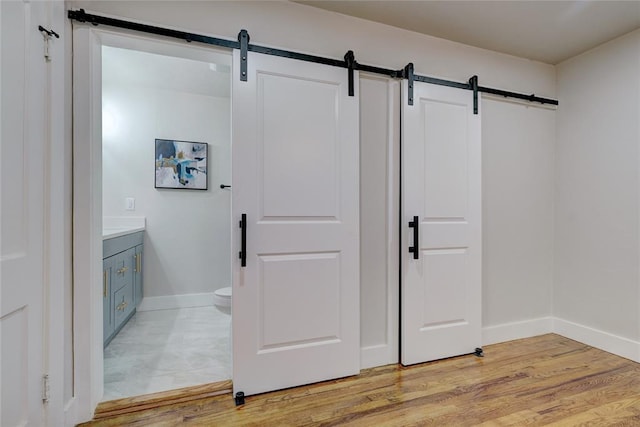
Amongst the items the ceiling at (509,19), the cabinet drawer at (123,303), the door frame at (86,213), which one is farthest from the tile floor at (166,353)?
the ceiling at (509,19)

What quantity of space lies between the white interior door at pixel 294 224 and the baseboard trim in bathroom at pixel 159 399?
18 centimetres

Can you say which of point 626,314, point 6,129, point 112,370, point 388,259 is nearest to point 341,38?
point 388,259

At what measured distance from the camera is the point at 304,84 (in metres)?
2.08

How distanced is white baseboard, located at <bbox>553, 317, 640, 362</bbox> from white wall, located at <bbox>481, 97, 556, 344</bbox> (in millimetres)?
148

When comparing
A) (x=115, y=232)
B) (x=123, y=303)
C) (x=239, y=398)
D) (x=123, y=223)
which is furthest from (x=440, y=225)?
(x=123, y=223)

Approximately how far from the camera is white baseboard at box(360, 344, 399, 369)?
230 cm

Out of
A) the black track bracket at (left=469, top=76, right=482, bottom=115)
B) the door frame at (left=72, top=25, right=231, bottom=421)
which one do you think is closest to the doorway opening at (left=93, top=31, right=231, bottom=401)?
the door frame at (left=72, top=25, right=231, bottom=421)

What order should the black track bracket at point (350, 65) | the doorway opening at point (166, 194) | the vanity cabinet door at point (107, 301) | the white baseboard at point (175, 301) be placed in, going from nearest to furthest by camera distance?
1. the black track bracket at point (350, 65)
2. the vanity cabinet door at point (107, 301)
3. the doorway opening at point (166, 194)
4. the white baseboard at point (175, 301)

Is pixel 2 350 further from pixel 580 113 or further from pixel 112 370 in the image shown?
pixel 580 113

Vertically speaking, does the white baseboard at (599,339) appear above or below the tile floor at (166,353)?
above

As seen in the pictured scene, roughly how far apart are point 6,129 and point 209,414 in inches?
63.3

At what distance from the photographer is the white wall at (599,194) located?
2.48 m

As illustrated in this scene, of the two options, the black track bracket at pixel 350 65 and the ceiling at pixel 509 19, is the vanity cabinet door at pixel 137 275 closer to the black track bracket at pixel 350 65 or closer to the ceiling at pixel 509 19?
the black track bracket at pixel 350 65

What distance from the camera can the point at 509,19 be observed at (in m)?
2.28
